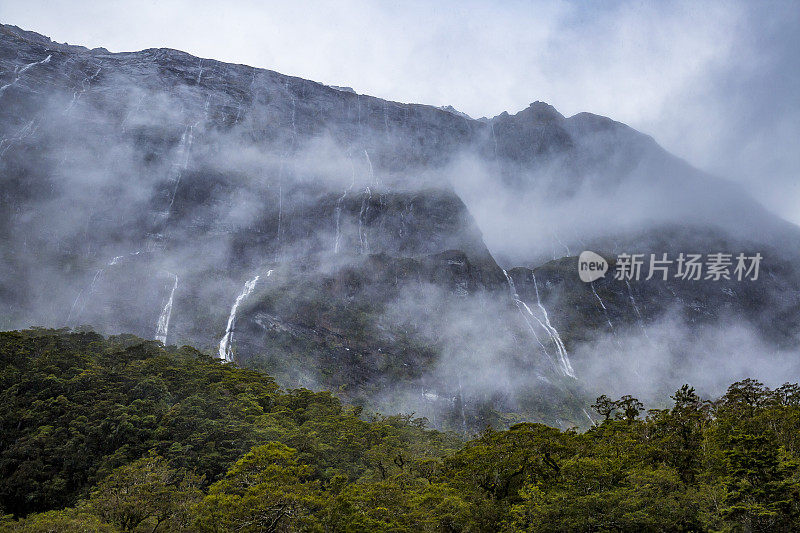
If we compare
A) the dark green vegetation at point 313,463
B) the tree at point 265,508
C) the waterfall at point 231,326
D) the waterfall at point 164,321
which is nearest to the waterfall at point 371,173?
the waterfall at point 231,326

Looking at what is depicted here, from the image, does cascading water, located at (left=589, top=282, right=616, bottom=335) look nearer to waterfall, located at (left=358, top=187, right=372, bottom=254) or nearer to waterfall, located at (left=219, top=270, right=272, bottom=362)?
waterfall, located at (left=358, top=187, right=372, bottom=254)

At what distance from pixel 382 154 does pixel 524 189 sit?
59.7m

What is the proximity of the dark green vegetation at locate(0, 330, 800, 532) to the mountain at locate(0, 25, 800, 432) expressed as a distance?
39.2 metres

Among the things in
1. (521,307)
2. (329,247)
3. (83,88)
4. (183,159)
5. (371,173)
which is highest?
(371,173)

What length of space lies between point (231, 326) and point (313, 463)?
55.7 meters

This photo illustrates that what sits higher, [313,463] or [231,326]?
[231,326]

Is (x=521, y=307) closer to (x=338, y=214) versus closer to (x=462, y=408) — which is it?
(x=462, y=408)

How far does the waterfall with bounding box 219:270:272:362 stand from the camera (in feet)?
278

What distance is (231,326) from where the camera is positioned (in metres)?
91.1

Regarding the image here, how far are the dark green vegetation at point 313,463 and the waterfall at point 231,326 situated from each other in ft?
102

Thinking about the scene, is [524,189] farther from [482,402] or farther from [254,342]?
[254,342]

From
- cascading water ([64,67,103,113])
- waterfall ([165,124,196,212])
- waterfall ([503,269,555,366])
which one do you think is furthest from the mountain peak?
cascading water ([64,67,103,113])

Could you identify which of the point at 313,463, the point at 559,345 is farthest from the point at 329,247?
the point at 313,463

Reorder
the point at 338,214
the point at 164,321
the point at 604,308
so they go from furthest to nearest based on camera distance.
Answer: the point at 604,308 < the point at 338,214 < the point at 164,321
